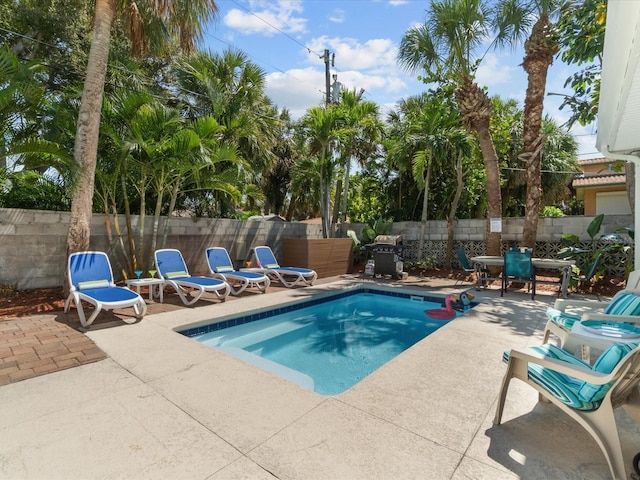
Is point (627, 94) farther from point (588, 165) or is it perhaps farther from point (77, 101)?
point (588, 165)

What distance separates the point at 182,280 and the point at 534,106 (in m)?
10.7

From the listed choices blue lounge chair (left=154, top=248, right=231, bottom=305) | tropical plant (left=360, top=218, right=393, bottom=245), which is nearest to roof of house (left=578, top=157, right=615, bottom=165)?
tropical plant (left=360, top=218, right=393, bottom=245)

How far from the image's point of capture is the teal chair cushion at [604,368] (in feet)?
6.95

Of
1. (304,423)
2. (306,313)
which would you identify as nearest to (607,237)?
(306,313)

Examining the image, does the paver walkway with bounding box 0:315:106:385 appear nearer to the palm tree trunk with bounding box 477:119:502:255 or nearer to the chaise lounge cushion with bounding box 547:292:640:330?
the chaise lounge cushion with bounding box 547:292:640:330

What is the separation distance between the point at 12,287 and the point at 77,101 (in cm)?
425

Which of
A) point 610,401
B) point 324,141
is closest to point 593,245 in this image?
point 324,141

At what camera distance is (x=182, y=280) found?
7133 mm

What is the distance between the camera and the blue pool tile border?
18.7ft

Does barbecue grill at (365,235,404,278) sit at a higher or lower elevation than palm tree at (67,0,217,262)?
lower

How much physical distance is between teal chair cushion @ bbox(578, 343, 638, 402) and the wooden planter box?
8.94 m

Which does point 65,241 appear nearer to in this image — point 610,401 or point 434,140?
point 610,401

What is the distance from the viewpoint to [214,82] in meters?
9.46

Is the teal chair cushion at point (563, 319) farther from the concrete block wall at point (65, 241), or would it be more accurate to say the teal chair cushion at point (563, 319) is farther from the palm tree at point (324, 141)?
the palm tree at point (324, 141)
